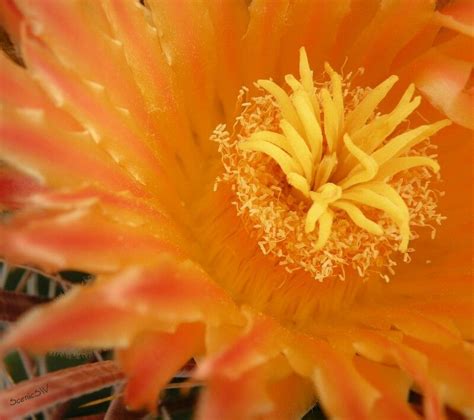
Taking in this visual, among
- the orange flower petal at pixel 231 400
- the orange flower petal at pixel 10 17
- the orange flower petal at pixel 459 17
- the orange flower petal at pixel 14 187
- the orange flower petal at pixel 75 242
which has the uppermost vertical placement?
the orange flower petal at pixel 459 17

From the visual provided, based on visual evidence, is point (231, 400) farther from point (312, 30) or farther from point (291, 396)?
point (312, 30)

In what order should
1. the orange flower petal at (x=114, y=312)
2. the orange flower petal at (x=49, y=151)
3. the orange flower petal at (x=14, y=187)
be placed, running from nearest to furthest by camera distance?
1. the orange flower petal at (x=114, y=312)
2. the orange flower petal at (x=49, y=151)
3. the orange flower petal at (x=14, y=187)

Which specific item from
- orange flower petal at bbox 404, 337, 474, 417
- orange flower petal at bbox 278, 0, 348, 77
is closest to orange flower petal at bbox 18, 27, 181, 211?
orange flower petal at bbox 278, 0, 348, 77

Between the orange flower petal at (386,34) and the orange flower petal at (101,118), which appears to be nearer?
the orange flower petal at (101,118)

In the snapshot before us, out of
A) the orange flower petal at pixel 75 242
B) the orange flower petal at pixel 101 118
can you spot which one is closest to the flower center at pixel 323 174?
the orange flower petal at pixel 101 118

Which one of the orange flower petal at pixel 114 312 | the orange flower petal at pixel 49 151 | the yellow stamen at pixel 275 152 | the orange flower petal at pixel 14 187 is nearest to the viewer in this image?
the orange flower petal at pixel 114 312

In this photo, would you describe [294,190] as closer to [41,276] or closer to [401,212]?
[401,212]

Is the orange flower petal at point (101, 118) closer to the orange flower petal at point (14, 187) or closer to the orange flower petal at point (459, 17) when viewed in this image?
the orange flower petal at point (14, 187)

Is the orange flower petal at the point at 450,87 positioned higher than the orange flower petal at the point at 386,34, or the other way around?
the orange flower petal at the point at 386,34

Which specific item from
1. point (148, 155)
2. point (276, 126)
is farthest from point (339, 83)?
point (148, 155)
